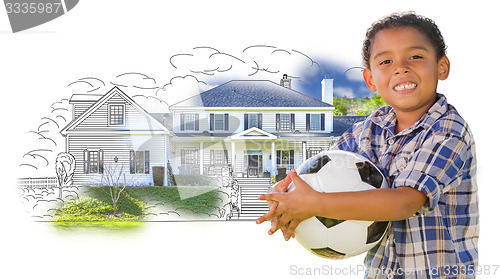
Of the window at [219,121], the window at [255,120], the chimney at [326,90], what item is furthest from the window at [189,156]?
the chimney at [326,90]

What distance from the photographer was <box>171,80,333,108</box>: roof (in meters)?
9.02

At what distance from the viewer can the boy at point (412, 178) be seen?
1419mm

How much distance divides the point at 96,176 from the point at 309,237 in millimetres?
8922

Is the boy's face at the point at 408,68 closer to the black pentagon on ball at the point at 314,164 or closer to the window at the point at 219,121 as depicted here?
the black pentagon on ball at the point at 314,164

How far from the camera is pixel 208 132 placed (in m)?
9.62

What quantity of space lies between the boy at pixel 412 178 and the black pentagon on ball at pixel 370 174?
7cm

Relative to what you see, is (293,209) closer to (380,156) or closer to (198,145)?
(380,156)

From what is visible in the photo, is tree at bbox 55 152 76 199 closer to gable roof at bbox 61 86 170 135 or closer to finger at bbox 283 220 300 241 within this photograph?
gable roof at bbox 61 86 170 135

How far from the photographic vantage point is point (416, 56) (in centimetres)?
163

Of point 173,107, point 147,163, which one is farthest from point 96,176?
point 173,107

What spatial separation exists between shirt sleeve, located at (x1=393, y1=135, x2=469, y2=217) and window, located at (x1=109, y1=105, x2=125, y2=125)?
909 cm

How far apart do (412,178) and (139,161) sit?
29.3ft

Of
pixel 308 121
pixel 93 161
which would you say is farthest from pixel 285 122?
pixel 93 161

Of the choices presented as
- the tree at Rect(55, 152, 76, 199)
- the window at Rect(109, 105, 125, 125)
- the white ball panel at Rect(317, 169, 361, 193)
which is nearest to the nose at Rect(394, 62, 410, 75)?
the white ball panel at Rect(317, 169, 361, 193)
